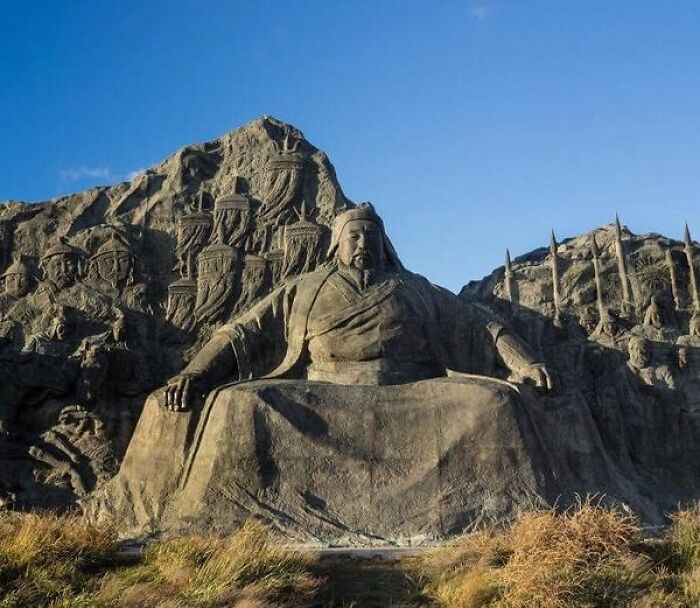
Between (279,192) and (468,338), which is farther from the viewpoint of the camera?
(279,192)

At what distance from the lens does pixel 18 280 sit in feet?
35.2

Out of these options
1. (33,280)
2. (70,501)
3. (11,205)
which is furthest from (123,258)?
(70,501)

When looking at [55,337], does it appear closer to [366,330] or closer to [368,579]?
[366,330]

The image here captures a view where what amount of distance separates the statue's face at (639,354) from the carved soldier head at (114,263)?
19.1 feet

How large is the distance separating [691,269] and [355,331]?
5.65 metres

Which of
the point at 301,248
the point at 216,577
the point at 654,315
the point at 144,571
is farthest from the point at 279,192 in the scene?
the point at 216,577

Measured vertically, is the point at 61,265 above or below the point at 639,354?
above

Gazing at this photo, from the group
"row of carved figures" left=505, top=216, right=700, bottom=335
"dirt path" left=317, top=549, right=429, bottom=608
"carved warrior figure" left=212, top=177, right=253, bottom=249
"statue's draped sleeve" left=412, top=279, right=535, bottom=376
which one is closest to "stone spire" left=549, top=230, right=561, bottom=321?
"row of carved figures" left=505, top=216, right=700, bottom=335

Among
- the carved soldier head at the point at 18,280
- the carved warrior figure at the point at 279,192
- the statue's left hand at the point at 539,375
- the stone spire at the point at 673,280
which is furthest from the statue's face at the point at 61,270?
the stone spire at the point at 673,280

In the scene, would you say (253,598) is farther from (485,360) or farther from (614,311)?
(614,311)

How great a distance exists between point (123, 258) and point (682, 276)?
7.23 m

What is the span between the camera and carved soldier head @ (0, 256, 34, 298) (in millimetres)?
10719

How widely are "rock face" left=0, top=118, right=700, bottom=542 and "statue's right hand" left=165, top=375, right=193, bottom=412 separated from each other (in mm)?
30

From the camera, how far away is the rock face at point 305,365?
7914mm
